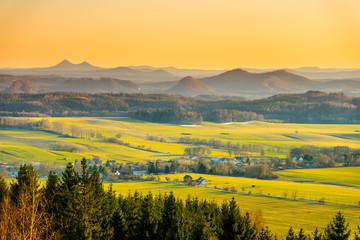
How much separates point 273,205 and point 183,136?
3328 inches

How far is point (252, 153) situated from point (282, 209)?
54241mm

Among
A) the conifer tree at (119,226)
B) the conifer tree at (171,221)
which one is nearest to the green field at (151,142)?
the conifer tree at (119,226)

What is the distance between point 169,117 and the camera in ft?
616

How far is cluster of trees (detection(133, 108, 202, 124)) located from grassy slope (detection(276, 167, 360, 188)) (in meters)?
102

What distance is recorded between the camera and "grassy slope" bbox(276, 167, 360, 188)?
238ft

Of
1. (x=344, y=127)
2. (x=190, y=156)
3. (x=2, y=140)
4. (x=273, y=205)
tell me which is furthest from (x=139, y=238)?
(x=344, y=127)

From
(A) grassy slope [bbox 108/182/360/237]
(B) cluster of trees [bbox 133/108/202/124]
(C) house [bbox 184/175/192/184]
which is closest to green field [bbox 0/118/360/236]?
(A) grassy slope [bbox 108/182/360/237]

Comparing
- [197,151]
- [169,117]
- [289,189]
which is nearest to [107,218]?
[289,189]

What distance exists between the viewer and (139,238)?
96.3 ft

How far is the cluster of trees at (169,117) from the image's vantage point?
185000mm

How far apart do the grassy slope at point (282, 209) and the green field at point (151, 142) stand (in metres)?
30.5

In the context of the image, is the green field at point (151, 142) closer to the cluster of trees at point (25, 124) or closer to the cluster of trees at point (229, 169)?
the cluster of trees at point (25, 124)

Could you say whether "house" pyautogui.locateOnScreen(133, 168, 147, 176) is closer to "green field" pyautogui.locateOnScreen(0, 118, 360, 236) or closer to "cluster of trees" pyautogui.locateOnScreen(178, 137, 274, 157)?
"green field" pyautogui.locateOnScreen(0, 118, 360, 236)

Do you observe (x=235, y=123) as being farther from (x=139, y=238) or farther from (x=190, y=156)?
(x=139, y=238)
